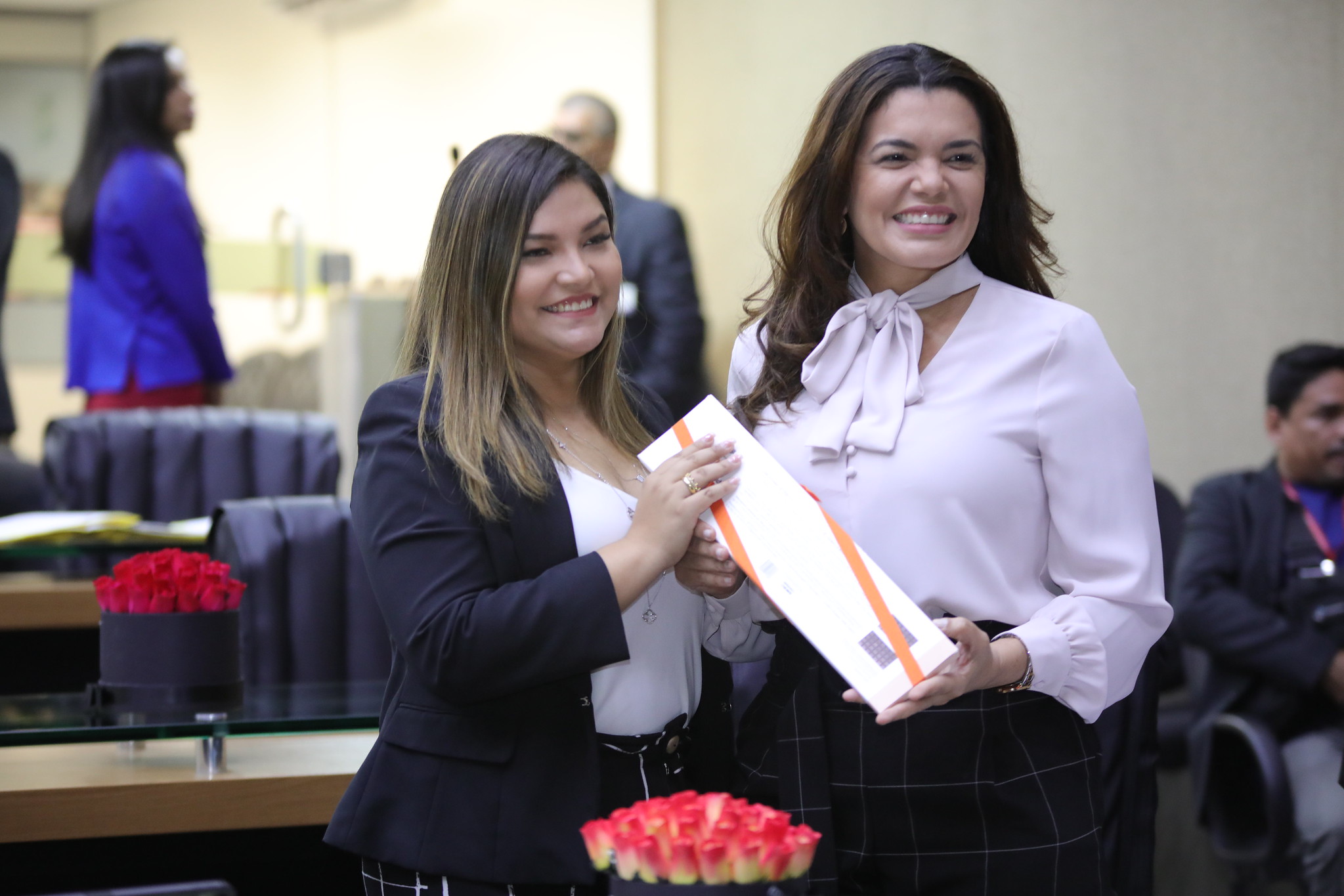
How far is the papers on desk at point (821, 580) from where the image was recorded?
1398mm

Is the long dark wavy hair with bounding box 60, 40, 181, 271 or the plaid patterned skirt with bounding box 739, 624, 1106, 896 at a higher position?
the long dark wavy hair with bounding box 60, 40, 181, 271

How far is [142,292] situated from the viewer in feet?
13.7

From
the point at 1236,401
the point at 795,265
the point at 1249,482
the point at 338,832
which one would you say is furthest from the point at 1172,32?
the point at 338,832

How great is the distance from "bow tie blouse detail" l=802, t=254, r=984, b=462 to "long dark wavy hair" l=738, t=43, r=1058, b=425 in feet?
0.13

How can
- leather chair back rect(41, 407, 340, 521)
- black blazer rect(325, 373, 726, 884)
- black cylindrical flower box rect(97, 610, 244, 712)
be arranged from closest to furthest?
black blazer rect(325, 373, 726, 884) < black cylindrical flower box rect(97, 610, 244, 712) < leather chair back rect(41, 407, 340, 521)

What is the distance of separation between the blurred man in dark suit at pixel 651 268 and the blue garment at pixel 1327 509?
2.01 meters

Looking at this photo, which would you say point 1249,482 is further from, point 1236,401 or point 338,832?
point 338,832

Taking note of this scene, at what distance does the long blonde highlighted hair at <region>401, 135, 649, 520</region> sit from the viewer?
5.28 feet

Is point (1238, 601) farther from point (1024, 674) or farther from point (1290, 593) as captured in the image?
point (1024, 674)

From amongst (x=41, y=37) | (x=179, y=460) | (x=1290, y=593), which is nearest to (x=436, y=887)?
(x=179, y=460)

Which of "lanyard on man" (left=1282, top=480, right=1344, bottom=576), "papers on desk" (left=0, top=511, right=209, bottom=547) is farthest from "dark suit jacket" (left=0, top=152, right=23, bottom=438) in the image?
"lanyard on man" (left=1282, top=480, right=1344, bottom=576)

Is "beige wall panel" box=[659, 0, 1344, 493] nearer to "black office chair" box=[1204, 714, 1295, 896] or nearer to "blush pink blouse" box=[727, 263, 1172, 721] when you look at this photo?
"black office chair" box=[1204, 714, 1295, 896]

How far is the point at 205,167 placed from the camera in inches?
275

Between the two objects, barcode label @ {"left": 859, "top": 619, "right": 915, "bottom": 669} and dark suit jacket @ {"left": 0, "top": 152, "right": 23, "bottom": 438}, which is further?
dark suit jacket @ {"left": 0, "top": 152, "right": 23, "bottom": 438}
